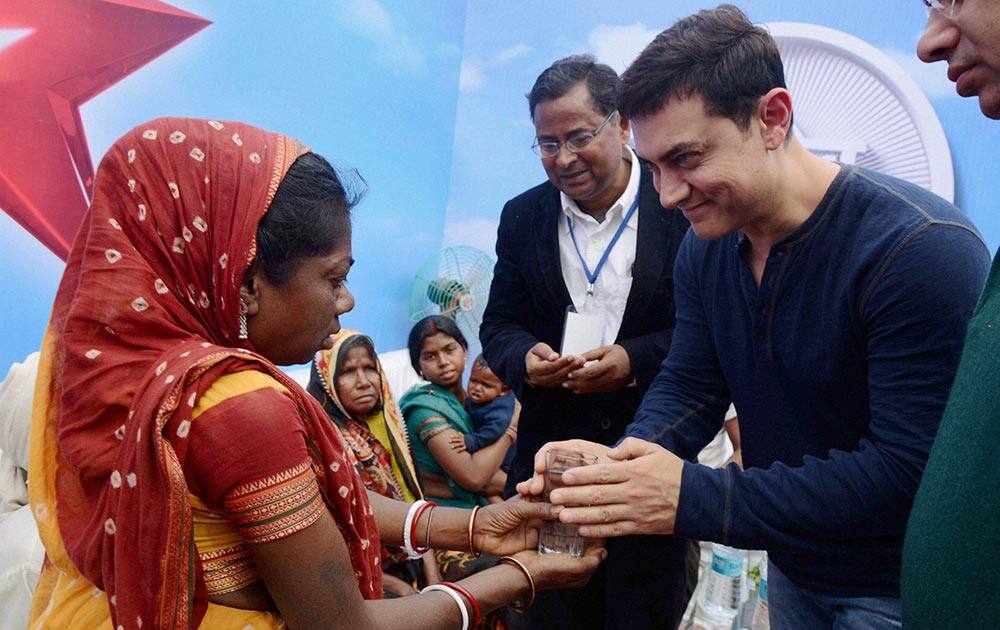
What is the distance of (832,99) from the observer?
4.54 meters

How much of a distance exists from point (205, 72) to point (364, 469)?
2.00m

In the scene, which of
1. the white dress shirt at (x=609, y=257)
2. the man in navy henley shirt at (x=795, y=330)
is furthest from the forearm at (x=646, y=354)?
the man in navy henley shirt at (x=795, y=330)

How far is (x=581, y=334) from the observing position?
2.17m

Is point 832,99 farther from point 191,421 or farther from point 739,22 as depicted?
point 191,421

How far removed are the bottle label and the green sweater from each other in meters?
1.67

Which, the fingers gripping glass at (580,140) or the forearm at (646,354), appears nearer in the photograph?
the forearm at (646,354)

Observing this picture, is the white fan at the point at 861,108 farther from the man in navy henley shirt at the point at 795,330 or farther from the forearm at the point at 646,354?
the man in navy henley shirt at the point at 795,330

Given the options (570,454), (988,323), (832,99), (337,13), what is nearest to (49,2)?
(337,13)

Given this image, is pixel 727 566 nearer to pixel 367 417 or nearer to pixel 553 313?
pixel 553 313

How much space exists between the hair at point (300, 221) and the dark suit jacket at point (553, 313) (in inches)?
44.5

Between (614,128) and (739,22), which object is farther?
(614,128)

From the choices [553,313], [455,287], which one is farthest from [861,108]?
[553,313]

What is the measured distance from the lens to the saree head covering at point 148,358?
1.03 m

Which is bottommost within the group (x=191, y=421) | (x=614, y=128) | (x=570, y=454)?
(x=570, y=454)
